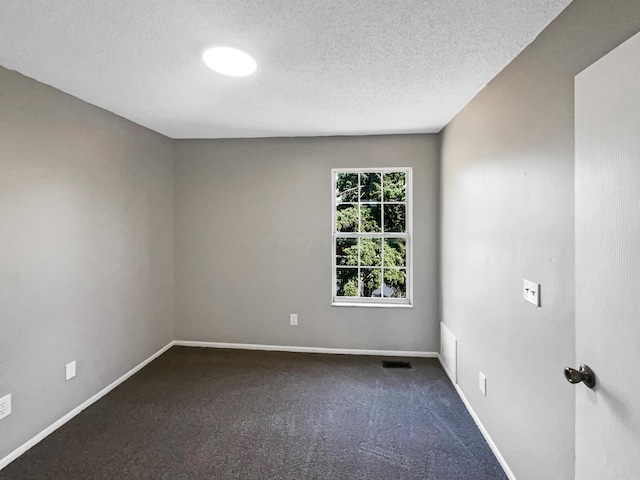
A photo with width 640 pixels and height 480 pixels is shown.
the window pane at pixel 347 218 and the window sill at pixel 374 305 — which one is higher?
the window pane at pixel 347 218

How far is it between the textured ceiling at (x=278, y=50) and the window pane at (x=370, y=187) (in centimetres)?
89

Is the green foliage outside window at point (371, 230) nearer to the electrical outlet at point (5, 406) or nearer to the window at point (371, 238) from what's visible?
the window at point (371, 238)

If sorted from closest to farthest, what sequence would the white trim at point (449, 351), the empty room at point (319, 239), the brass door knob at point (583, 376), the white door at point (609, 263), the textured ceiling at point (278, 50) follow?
the white door at point (609, 263) < the brass door knob at point (583, 376) < the empty room at point (319, 239) < the textured ceiling at point (278, 50) < the white trim at point (449, 351)

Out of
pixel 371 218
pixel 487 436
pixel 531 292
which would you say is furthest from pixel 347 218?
pixel 487 436

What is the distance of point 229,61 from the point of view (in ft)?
5.79

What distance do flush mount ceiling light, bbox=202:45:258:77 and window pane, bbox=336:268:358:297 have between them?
2274 mm

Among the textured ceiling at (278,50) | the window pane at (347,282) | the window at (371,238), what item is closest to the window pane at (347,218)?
the window at (371,238)

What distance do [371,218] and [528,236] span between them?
200cm

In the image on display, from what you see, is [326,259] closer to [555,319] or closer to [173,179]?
[173,179]

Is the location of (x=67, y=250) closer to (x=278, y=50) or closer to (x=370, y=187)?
(x=278, y=50)

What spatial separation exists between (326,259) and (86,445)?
7.95 feet

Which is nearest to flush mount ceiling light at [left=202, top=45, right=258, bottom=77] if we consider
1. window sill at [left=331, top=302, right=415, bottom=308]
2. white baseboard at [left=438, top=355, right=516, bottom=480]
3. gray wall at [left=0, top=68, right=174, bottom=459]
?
gray wall at [left=0, top=68, right=174, bottom=459]

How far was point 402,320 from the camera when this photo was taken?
3.38m

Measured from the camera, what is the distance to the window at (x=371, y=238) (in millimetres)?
3467
